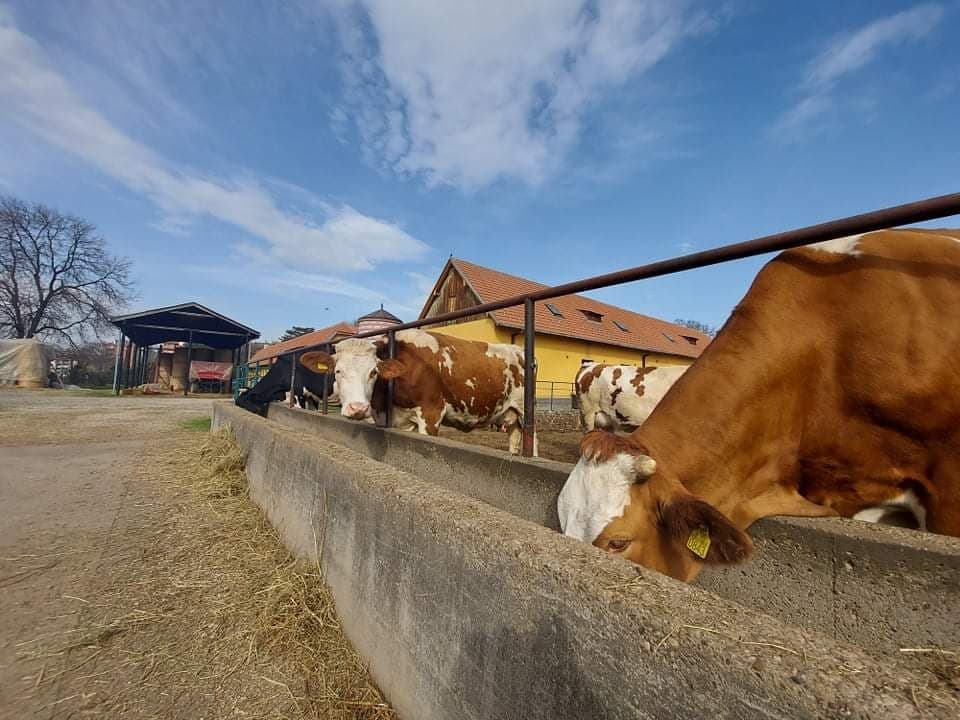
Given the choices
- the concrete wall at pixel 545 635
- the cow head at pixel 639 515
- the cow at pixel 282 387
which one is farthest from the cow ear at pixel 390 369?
the cow at pixel 282 387

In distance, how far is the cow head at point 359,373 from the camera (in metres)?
4.67

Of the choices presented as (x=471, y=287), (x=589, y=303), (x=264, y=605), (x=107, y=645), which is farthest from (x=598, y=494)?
(x=589, y=303)

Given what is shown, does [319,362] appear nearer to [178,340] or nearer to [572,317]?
[572,317]

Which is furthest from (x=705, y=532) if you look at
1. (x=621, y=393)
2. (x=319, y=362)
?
(x=621, y=393)

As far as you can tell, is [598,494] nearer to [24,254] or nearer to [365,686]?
[365,686]

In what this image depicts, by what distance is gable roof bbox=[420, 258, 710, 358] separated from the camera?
60.4 feet

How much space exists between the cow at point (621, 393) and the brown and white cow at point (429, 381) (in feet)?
10.2

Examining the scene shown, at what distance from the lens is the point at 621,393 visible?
928 centimetres

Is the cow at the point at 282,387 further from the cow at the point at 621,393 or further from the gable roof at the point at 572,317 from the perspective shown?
the gable roof at the point at 572,317

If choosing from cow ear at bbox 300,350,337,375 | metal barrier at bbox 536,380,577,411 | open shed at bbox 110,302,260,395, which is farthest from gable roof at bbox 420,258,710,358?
open shed at bbox 110,302,260,395

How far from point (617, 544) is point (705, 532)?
28 cm

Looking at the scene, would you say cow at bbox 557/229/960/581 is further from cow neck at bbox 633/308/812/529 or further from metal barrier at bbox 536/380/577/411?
metal barrier at bbox 536/380/577/411

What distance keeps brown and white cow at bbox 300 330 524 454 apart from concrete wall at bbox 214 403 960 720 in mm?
2923

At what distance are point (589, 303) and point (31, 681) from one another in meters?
23.5
